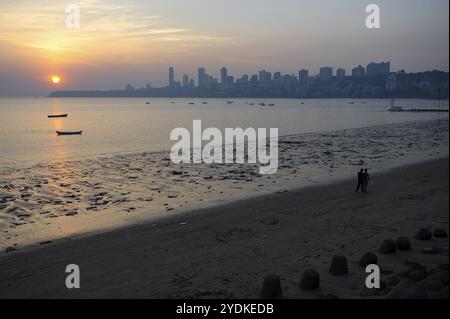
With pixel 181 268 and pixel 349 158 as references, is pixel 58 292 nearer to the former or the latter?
pixel 181 268

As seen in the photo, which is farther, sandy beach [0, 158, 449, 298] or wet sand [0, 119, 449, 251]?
wet sand [0, 119, 449, 251]

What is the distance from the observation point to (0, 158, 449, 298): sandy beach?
31.9ft

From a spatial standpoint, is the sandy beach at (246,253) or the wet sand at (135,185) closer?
the sandy beach at (246,253)

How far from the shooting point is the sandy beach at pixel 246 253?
973cm

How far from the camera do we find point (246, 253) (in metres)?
12.5

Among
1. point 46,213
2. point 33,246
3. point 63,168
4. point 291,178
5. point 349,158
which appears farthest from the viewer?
point 349,158

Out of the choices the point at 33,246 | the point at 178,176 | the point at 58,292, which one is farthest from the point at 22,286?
the point at 178,176

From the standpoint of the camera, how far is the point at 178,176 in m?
27.9

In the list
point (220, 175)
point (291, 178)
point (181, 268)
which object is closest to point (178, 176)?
point (220, 175)

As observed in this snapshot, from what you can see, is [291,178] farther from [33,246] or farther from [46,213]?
[33,246]

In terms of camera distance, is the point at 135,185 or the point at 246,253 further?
the point at 135,185

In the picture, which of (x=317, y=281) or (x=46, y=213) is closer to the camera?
(x=317, y=281)
